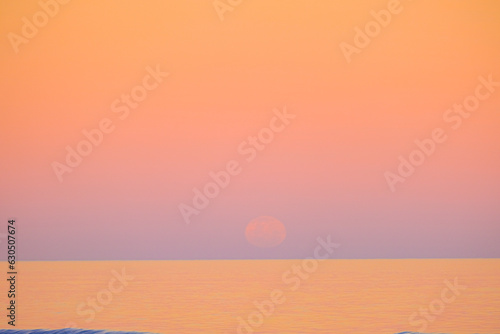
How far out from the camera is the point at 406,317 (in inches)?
711

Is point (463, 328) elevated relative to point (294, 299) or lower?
lower

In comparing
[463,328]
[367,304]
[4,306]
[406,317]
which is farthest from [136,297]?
[463,328]

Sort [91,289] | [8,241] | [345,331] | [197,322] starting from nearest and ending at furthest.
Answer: [8,241] < [345,331] < [197,322] < [91,289]

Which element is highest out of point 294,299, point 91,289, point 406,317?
point 91,289

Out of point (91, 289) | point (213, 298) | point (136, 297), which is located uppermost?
point (91, 289)

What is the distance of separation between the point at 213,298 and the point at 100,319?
267 inches

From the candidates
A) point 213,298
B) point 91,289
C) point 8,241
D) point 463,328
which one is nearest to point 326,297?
point 213,298

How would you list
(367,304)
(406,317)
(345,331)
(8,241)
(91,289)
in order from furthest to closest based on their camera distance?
(91,289), (367,304), (406,317), (345,331), (8,241)

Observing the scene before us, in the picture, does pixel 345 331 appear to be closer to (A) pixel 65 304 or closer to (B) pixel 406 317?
(B) pixel 406 317

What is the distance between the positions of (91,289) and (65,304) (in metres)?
7.80

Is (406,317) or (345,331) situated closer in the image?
(345,331)

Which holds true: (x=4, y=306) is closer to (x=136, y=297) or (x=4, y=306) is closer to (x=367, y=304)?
(x=136, y=297)

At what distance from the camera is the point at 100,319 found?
Result: 1744 cm

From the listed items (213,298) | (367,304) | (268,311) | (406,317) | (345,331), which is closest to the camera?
(345,331)
